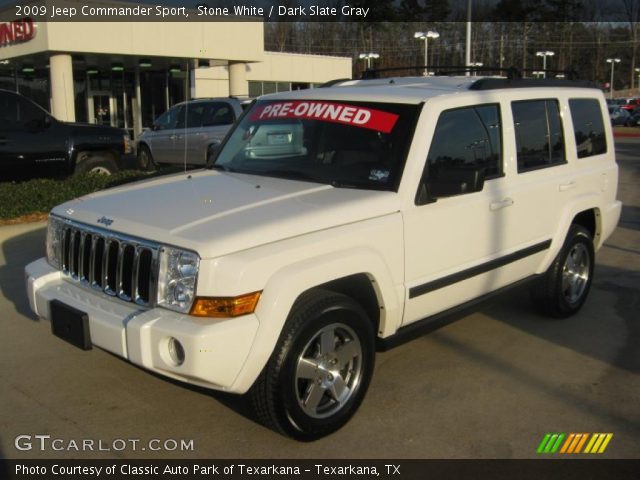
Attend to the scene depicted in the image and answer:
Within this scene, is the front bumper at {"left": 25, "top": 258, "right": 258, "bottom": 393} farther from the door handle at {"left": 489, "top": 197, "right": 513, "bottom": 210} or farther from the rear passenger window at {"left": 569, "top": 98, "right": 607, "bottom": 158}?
the rear passenger window at {"left": 569, "top": 98, "right": 607, "bottom": 158}

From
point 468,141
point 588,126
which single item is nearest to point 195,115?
point 588,126

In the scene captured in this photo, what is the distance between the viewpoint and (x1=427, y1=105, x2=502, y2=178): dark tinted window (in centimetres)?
430

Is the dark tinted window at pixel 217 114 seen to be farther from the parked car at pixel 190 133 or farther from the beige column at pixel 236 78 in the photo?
the beige column at pixel 236 78

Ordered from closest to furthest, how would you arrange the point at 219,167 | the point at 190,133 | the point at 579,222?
the point at 219,167 → the point at 579,222 → the point at 190,133

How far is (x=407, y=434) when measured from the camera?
3785mm

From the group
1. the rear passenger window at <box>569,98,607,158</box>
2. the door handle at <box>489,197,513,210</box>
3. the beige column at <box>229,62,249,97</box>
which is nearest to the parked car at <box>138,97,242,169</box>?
the rear passenger window at <box>569,98,607,158</box>

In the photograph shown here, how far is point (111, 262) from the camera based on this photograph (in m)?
3.75

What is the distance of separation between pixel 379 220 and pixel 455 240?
2.31 feet

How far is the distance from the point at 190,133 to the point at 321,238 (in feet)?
39.4

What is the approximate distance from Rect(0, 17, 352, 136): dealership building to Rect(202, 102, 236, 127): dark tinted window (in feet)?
10.1

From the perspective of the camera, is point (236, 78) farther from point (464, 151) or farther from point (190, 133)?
point (464, 151)

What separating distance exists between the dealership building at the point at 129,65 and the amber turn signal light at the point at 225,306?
15.0 meters

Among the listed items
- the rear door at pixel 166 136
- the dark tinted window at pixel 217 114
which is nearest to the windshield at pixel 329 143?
the dark tinted window at pixel 217 114

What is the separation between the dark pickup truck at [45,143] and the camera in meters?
10.7
